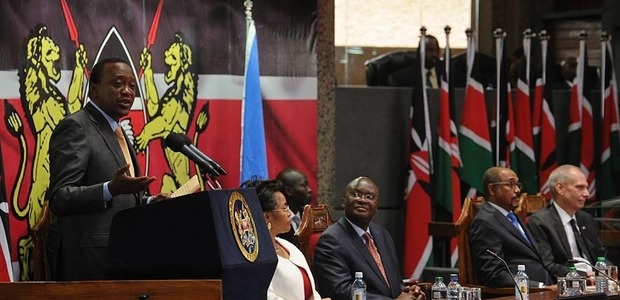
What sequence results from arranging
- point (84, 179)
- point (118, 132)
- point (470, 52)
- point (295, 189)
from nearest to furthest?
point (84, 179) < point (118, 132) < point (295, 189) < point (470, 52)

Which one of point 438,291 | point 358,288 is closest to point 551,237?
point 438,291

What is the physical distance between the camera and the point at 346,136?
887 cm

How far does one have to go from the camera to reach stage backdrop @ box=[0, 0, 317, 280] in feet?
19.8

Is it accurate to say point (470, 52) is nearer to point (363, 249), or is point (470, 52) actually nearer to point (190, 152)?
point (363, 249)

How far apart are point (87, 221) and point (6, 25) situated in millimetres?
1902

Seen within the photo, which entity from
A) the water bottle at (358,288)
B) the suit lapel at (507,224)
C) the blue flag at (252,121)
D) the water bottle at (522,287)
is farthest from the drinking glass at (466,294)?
the blue flag at (252,121)

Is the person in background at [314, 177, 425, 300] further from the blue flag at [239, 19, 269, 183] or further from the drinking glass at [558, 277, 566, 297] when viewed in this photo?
the blue flag at [239, 19, 269, 183]

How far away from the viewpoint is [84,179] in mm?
4469

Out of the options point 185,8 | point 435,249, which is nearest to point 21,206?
point 185,8

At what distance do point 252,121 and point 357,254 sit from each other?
172cm

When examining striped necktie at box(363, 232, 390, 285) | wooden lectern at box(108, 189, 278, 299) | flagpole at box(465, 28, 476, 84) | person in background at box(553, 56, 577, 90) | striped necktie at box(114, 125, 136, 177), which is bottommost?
striped necktie at box(363, 232, 390, 285)

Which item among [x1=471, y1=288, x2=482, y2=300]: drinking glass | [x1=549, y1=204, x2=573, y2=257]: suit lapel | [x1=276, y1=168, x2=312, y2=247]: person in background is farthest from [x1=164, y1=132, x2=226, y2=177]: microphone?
[x1=549, y1=204, x2=573, y2=257]: suit lapel

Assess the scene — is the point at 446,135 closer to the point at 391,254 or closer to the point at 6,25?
the point at 391,254

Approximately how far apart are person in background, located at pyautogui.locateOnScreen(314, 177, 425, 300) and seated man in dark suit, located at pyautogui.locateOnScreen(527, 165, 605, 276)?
4.61 feet
